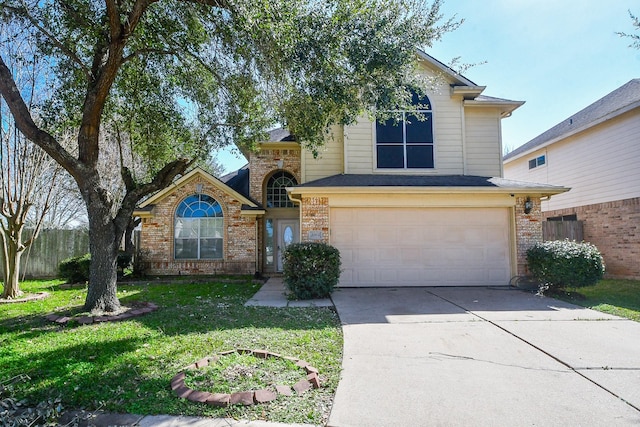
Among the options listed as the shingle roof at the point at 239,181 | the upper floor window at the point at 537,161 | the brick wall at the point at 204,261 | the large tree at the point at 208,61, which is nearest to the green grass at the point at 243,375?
the large tree at the point at 208,61

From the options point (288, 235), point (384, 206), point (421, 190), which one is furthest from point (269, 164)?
point (421, 190)

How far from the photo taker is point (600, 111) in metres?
13.3

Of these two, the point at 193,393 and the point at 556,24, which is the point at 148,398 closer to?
the point at 193,393

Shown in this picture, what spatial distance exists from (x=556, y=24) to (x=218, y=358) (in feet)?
33.8

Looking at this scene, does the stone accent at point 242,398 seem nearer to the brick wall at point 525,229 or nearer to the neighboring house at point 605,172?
the brick wall at point 525,229

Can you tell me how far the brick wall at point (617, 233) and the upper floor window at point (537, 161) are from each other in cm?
335

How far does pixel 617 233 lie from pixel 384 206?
8.24 meters

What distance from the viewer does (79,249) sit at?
14.2 m

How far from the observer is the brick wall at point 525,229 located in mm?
10242

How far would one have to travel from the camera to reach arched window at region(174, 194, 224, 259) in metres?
13.7

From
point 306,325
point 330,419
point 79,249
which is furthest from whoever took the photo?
point 79,249

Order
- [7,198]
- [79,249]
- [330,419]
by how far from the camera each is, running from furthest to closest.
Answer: [79,249]
[7,198]
[330,419]

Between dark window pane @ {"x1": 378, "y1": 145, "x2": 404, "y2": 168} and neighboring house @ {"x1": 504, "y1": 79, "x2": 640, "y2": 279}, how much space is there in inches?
289

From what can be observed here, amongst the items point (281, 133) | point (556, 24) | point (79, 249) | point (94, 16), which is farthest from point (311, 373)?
point (79, 249)
